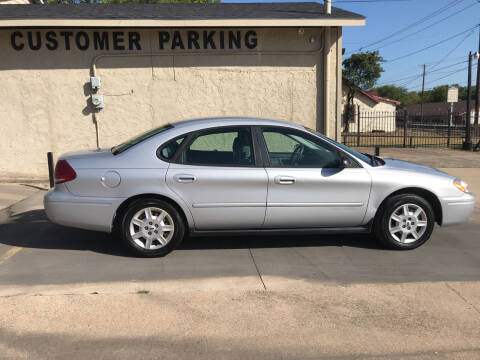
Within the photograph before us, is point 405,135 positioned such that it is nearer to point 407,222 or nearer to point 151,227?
point 407,222

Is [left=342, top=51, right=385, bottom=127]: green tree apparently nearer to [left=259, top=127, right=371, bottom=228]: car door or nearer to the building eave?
the building eave

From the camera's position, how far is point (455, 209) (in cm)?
508

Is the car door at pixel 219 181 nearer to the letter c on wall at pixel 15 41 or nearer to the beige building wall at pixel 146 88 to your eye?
the beige building wall at pixel 146 88

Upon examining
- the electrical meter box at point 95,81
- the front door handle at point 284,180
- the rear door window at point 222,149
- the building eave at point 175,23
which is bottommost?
the front door handle at point 284,180

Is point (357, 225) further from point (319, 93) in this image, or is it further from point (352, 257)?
point (319, 93)

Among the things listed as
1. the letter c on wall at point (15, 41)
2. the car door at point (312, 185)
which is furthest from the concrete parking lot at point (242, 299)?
the letter c on wall at point (15, 41)

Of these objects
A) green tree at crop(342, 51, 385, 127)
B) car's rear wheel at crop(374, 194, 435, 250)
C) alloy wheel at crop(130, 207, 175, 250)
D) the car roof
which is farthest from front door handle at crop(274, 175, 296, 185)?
green tree at crop(342, 51, 385, 127)

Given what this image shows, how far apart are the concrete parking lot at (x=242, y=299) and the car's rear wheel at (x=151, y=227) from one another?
6.2 inches

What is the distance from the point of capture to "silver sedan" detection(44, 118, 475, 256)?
468cm

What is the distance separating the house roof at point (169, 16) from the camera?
892 cm

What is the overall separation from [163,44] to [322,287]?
7.19 meters

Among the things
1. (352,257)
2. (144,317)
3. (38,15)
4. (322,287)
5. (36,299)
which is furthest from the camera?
(38,15)

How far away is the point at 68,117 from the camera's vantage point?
31.6 feet

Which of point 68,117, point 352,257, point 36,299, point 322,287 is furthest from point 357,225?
point 68,117
